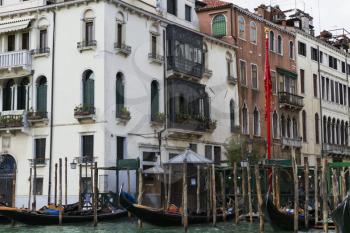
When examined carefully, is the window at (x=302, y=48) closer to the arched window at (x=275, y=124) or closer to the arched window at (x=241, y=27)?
the arched window at (x=275, y=124)

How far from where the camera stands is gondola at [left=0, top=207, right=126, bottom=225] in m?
17.6

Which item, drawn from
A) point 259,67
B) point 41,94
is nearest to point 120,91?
point 41,94

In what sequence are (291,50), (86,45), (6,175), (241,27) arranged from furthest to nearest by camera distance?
(291,50) < (241,27) < (6,175) < (86,45)

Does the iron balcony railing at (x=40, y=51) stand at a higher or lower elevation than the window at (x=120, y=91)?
A: higher

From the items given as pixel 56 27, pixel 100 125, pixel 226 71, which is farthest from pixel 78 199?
pixel 226 71

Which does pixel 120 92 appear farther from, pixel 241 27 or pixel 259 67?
pixel 259 67

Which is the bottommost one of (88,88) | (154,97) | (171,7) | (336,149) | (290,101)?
(336,149)

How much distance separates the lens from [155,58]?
2319cm

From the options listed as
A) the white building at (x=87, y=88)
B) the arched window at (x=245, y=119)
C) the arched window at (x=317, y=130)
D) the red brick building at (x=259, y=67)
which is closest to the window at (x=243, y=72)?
the red brick building at (x=259, y=67)

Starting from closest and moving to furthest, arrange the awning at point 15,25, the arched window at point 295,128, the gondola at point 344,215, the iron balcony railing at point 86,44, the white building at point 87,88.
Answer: the gondola at point 344,215 → the white building at point 87,88 → the iron balcony railing at point 86,44 → the awning at point 15,25 → the arched window at point 295,128

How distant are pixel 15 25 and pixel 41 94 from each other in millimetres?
2509

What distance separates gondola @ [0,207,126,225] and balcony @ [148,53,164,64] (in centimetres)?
602

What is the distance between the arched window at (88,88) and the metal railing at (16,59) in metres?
2.15

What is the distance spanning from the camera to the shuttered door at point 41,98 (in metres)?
22.2
